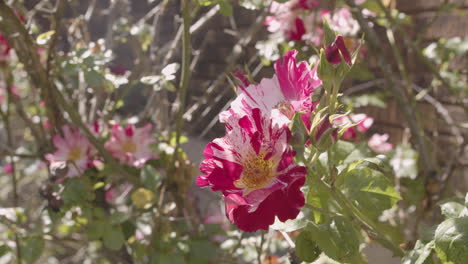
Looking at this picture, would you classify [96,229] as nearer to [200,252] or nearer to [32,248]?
[32,248]

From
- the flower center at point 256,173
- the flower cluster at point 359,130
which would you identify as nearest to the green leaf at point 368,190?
the flower center at point 256,173

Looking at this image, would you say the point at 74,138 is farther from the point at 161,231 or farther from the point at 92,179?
the point at 161,231

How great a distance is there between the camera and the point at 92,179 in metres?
1.27

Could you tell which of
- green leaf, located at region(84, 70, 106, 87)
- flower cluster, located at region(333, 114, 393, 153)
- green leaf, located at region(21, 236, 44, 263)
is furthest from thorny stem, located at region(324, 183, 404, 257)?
green leaf, located at region(21, 236, 44, 263)

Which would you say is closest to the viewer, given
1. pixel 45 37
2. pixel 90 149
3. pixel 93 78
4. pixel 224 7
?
pixel 224 7

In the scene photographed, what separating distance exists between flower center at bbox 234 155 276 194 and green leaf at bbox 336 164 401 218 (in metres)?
0.14

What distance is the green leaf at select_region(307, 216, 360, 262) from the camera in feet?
2.01

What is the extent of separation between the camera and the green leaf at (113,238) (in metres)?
1.09

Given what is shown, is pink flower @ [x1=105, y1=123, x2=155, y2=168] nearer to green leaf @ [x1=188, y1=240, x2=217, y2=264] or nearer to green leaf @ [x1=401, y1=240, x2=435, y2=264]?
green leaf @ [x1=188, y1=240, x2=217, y2=264]

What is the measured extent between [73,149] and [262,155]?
768 mm

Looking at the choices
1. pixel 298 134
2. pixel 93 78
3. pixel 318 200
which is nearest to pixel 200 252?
pixel 93 78

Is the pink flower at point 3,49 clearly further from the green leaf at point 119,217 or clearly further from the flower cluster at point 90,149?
the green leaf at point 119,217

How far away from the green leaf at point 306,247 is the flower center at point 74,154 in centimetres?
72

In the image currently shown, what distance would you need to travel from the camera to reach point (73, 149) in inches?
46.9
